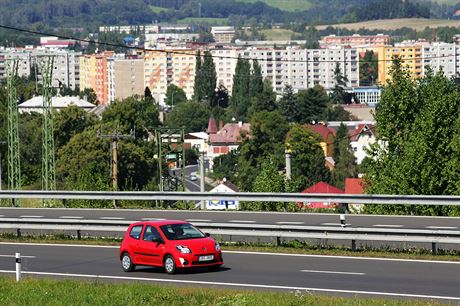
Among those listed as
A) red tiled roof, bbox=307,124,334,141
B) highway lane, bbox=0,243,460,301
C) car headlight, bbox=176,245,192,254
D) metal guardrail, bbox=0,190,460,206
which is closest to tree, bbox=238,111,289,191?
red tiled roof, bbox=307,124,334,141

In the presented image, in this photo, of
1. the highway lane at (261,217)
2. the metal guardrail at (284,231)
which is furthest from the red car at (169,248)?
the highway lane at (261,217)

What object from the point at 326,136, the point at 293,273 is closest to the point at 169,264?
the point at 293,273

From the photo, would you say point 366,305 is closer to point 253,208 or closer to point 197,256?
point 197,256

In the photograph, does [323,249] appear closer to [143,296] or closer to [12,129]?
[143,296]

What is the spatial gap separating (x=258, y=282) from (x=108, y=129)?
79249mm

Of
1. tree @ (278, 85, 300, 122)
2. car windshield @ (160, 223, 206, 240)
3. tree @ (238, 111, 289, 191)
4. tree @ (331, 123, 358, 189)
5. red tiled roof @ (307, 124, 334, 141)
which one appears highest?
car windshield @ (160, 223, 206, 240)

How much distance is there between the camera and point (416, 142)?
140 ft

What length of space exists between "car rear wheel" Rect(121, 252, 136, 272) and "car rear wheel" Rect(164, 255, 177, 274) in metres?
1.03

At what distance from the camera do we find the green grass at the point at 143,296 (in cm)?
2138

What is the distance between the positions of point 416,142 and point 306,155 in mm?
81573

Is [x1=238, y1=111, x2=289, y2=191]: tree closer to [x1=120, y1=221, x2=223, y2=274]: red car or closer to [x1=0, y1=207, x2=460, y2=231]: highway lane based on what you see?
[x1=0, y1=207, x2=460, y2=231]: highway lane

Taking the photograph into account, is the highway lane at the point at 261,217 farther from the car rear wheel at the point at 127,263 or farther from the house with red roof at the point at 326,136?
the house with red roof at the point at 326,136

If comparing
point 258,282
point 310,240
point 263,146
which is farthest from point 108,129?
point 258,282

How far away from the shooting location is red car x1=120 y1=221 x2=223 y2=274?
26141mm
